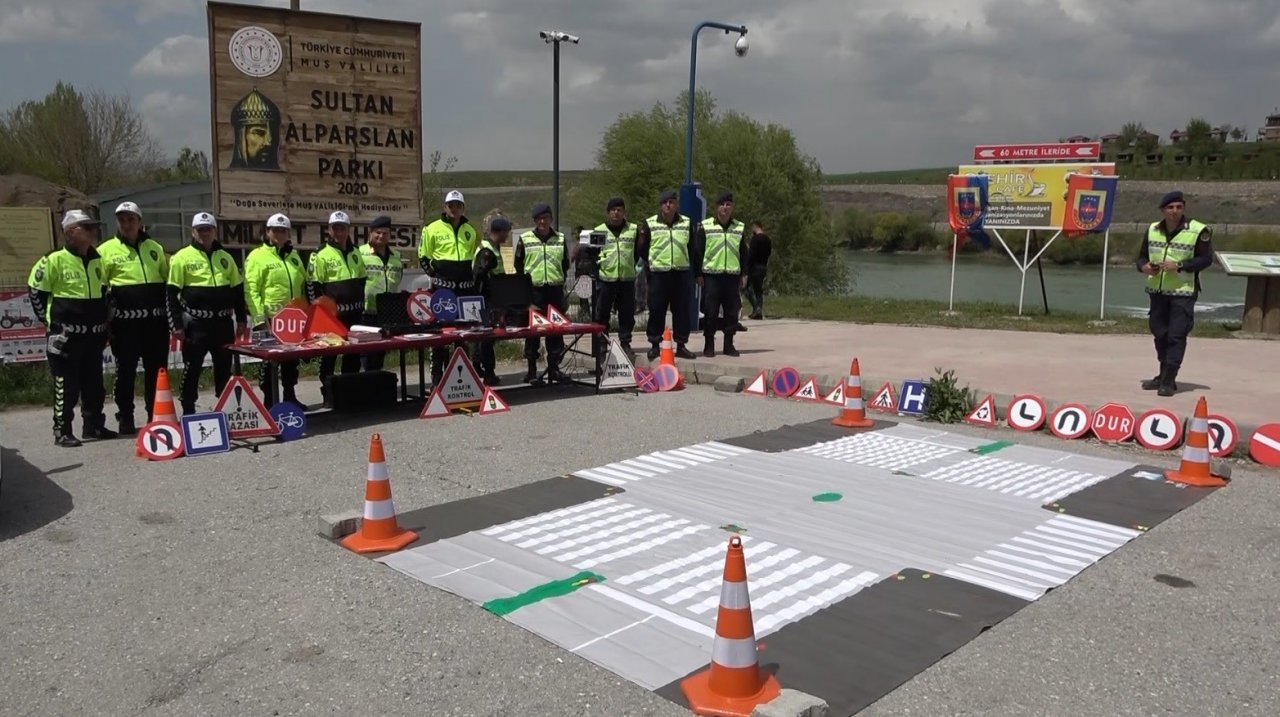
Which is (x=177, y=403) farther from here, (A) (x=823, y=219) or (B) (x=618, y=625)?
(A) (x=823, y=219)

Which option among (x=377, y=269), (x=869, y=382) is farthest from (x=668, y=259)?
(x=377, y=269)

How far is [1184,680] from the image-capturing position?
4078 millimetres

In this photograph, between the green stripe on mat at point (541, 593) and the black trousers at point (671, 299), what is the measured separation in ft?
24.8

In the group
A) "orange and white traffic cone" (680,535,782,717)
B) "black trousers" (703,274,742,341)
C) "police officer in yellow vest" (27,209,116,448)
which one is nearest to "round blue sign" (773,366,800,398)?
"black trousers" (703,274,742,341)

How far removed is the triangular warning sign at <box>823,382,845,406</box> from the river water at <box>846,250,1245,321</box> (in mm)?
10554

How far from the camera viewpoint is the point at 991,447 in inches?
337

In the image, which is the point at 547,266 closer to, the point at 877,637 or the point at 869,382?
the point at 869,382

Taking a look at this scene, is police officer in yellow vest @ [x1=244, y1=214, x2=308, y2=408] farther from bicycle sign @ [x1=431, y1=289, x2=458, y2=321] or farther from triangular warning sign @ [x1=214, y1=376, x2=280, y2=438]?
bicycle sign @ [x1=431, y1=289, x2=458, y2=321]

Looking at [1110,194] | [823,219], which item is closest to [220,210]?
[1110,194]

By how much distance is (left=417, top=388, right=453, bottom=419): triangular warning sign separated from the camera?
9.86 meters

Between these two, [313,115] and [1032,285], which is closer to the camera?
[313,115]

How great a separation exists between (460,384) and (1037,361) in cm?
764

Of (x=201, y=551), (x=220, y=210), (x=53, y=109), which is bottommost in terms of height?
(x=201, y=551)

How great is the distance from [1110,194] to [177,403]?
53.9 ft
